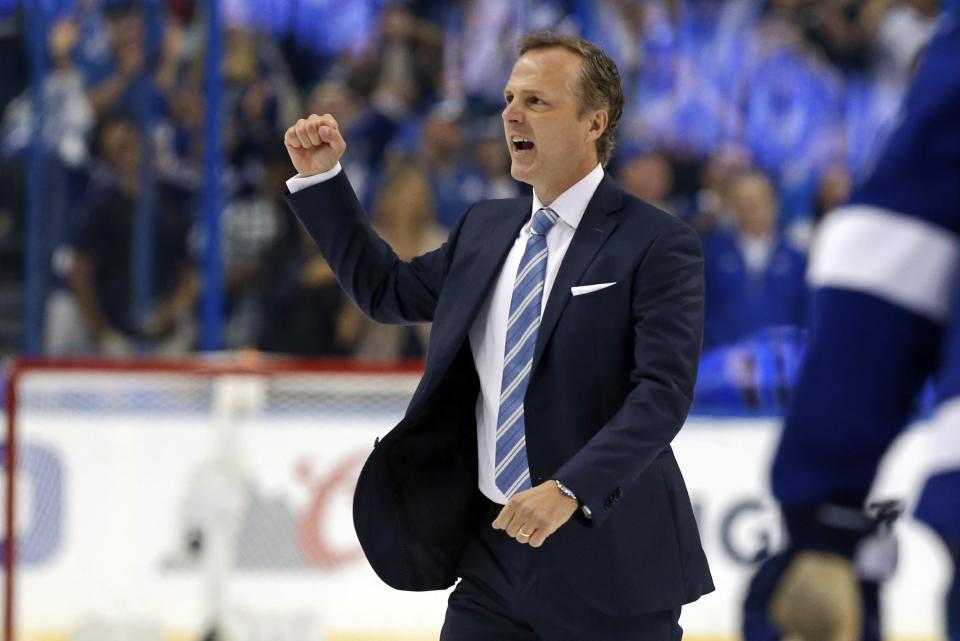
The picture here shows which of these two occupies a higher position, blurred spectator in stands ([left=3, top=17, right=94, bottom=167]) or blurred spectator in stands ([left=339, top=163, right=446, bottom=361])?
blurred spectator in stands ([left=3, top=17, right=94, bottom=167])

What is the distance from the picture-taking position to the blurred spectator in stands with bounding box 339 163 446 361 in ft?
26.9

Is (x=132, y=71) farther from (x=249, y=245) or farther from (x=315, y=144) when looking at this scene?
(x=315, y=144)

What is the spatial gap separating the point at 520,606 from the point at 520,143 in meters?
0.81

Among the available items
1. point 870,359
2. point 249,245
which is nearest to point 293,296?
point 249,245

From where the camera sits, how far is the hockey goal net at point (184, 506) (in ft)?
15.9

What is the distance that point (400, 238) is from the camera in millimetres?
8477

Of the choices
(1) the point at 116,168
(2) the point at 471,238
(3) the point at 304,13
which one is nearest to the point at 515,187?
(3) the point at 304,13

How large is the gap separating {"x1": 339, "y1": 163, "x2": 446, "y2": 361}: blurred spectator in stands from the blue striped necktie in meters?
5.37

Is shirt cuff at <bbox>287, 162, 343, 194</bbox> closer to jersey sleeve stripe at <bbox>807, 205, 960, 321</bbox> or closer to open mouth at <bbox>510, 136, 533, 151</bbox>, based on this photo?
open mouth at <bbox>510, 136, 533, 151</bbox>

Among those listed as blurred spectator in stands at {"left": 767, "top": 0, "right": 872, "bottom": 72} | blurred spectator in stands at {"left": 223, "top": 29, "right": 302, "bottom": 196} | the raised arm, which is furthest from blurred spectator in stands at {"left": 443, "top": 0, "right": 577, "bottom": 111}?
the raised arm

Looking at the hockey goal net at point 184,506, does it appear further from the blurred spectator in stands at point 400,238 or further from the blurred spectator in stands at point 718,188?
the blurred spectator in stands at point 718,188

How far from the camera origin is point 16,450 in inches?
193

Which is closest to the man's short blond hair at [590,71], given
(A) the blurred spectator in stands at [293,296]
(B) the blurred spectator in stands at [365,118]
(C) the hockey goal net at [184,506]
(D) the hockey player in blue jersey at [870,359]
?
(D) the hockey player in blue jersey at [870,359]

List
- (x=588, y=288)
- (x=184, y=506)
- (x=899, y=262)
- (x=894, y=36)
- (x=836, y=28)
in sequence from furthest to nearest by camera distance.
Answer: (x=836, y=28)
(x=894, y=36)
(x=184, y=506)
(x=588, y=288)
(x=899, y=262)
